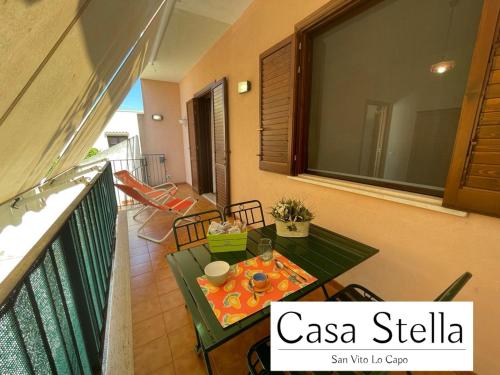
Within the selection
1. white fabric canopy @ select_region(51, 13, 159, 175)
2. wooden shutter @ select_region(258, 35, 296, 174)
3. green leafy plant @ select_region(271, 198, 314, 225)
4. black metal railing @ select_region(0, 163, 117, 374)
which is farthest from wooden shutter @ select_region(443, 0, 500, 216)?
white fabric canopy @ select_region(51, 13, 159, 175)

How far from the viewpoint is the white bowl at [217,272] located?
944 mm

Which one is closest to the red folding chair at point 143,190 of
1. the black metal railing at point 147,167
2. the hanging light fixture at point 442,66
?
the black metal railing at point 147,167

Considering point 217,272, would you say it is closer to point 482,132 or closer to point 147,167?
point 482,132

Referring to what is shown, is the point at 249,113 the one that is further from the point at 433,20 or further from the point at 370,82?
the point at 433,20

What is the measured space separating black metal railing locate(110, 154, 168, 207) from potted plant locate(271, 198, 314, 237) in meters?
4.64

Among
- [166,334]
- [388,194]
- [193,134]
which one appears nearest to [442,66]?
[388,194]

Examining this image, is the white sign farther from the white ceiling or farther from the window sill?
the white ceiling

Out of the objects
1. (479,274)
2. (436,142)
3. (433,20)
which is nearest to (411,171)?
(436,142)

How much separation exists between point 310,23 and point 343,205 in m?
1.50

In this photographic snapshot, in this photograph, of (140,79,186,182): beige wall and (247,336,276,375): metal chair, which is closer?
(247,336,276,375): metal chair

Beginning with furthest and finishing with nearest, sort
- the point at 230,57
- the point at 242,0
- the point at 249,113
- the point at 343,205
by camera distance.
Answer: the point at 230,57
the point at 249,113
the point at 242,0
the point at 343,205

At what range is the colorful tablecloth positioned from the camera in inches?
32.7

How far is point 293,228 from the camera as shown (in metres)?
1.42

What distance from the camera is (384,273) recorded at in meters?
1.47
